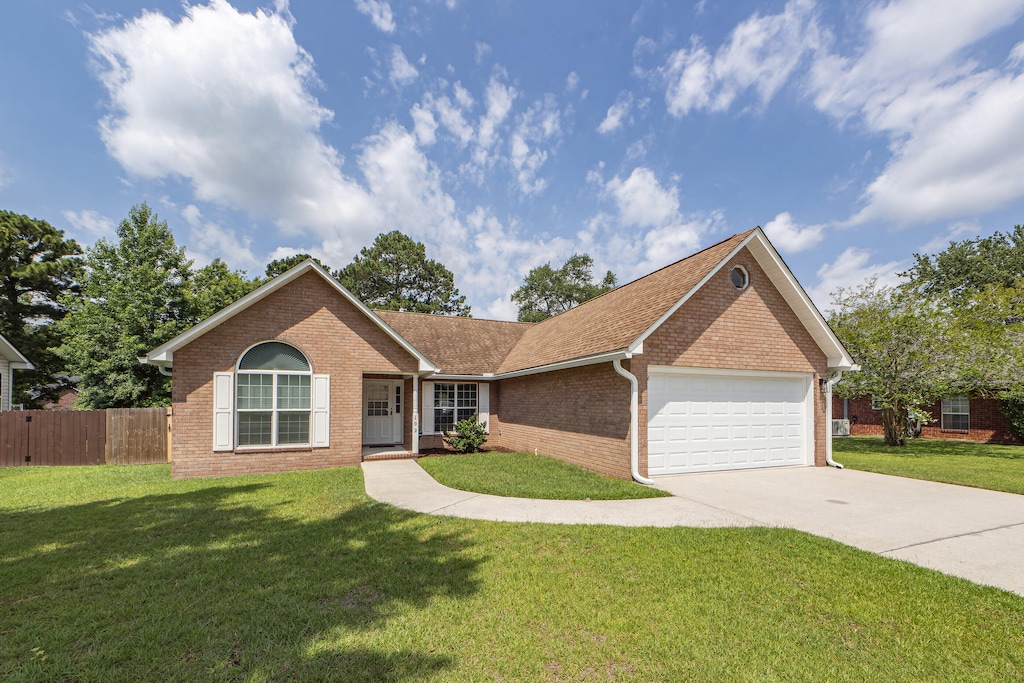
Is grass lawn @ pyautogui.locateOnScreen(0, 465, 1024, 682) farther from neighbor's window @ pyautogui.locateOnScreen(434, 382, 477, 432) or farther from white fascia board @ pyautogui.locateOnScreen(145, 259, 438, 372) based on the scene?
neighbor's window @ pyautogui.locateOnScreen(434, 382, 477, 432)

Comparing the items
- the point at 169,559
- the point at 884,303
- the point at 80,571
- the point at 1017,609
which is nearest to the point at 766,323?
the point at 1017,609

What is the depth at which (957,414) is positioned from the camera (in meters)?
23.1

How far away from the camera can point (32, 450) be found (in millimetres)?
13406

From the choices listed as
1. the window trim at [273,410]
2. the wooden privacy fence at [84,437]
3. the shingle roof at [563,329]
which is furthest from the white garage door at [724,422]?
the wooden privacy fence at [84,437]

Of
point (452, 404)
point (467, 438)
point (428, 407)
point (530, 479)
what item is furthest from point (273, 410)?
point (530, 479)

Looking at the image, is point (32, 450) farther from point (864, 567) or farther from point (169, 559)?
point (864, 567)

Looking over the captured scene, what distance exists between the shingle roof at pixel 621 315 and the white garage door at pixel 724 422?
1.39m

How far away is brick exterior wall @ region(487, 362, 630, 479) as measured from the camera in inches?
403

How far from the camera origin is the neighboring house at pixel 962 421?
21.6 metres

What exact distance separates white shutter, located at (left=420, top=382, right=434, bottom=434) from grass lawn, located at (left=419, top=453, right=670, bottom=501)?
2.75 metres

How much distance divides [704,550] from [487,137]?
13.2 m

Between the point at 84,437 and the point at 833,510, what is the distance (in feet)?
63.5

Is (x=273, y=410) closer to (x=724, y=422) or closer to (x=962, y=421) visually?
(x=724, y=422)

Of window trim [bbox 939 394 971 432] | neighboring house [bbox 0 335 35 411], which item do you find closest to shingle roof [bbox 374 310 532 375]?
neighboring house [bbox 0 335 35 411]
